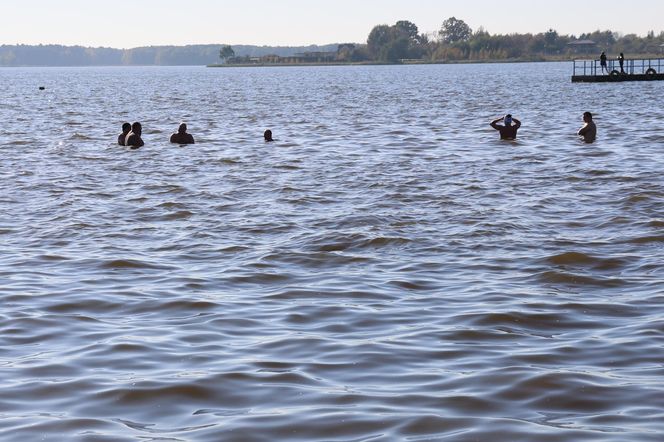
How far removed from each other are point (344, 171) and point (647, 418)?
18131 mm

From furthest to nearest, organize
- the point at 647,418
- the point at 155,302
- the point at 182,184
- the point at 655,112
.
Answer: the point at 655,112 < the point at 182,184 < the point at 155,302 < the point at 647,418

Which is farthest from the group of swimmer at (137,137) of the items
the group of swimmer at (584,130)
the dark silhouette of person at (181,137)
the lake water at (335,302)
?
the group of swimmer at (584,130)

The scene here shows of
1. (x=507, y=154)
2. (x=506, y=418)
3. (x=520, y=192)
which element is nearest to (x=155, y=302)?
(x=506, y=418)

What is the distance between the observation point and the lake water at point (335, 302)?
780 centimetres

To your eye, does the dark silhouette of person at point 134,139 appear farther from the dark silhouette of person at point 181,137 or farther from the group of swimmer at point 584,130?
the group of swimmer at point 584,130

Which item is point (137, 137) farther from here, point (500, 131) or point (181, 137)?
point (500, 131)

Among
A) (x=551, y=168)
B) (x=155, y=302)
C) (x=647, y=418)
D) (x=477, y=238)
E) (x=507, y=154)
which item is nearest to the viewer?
(x=647, y=418)

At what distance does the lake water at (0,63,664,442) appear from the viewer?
25.6 ft

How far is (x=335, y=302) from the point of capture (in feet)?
38.0

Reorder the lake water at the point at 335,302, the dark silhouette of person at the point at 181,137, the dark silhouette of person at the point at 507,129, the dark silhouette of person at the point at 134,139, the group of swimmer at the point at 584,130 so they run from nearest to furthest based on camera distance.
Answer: the lake water at the point at 335,302
the group of swimmer at the point at 584,130
the dark silhouette of person at the point at 134,139
the dark silhouette of person at the point at 507,129
the dark silhouette of person at the point at 181,137

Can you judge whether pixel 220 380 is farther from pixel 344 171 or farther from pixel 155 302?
pixel 344 171

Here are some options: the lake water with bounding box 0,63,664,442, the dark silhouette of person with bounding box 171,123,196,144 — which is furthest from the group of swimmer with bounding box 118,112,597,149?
the lake water with bounding box 0,63,664,442

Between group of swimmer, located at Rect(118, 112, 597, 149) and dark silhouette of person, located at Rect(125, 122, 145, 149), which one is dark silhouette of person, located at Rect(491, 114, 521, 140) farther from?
dark silhouette of person, located at Rect(125, 122, 145, 149)

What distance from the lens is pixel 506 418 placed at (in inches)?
301
